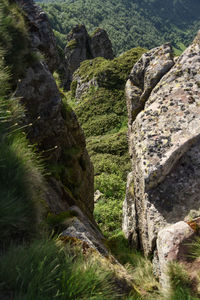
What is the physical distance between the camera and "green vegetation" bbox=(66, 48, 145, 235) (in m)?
17.7

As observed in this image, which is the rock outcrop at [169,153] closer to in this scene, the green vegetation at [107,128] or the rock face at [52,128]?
the rock face at [52,128]

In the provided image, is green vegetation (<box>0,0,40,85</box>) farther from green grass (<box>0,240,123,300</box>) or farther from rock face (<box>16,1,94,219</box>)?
green grass (<box>0,240,123,300</box>)

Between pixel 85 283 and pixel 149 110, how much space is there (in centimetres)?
654

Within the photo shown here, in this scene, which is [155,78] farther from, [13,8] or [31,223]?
[31,223]

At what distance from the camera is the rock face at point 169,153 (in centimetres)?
650

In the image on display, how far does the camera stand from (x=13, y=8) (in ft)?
29.0

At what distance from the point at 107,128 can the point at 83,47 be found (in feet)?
142

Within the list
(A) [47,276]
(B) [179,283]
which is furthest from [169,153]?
(A) [47,276]

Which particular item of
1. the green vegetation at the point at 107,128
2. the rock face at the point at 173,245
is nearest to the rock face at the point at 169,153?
the rock face at the point at 173,245

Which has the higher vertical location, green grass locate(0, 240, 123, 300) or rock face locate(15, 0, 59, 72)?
rock face locate(15, 0, 59, 72)

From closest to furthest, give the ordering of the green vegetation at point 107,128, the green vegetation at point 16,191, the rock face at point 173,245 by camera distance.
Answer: the green vegetation at point 16,191
the rock face at point 173,245
the green vegetation at point 107,128

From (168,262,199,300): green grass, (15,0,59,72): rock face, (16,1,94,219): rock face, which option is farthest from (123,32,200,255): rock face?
(15,0,59,72): rock face

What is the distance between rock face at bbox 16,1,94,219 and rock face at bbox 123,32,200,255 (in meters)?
2.84

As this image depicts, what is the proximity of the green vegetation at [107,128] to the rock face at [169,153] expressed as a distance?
761cm
